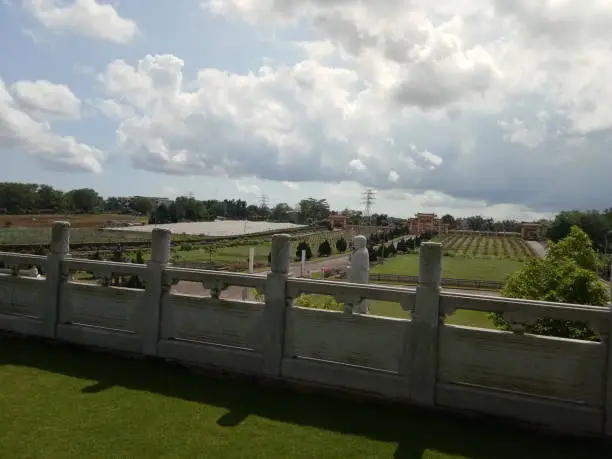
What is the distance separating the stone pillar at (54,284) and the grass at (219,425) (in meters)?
1.41

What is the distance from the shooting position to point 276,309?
689 centimetres

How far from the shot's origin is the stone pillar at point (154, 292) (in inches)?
299

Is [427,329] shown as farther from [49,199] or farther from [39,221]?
[49,199]

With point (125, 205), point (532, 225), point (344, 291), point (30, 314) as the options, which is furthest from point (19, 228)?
point (532, 225)

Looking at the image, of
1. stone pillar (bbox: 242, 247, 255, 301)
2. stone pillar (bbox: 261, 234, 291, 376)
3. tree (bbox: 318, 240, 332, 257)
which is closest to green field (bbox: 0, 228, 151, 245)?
stone pillar (bbox: 242, 247, 255, 301)

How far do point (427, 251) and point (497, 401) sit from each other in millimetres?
1757

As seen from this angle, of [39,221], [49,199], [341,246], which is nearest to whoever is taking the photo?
[39,221]

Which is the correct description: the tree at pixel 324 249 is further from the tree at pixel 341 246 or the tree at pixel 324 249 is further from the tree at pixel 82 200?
the tree at pixel 82 200

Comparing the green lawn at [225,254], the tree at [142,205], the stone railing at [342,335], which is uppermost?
the tree at [142,205]

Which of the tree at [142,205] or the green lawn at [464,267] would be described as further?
the tree at [142,205]

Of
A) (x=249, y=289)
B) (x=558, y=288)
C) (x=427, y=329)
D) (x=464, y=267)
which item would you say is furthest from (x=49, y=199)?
(x=427, y=329)

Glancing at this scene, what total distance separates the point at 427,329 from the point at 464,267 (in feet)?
224

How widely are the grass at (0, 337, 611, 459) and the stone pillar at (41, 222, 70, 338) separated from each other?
1.41 metres

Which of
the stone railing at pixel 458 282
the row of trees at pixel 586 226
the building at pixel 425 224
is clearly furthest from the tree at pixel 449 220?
the stone railing at pixel 458 282
